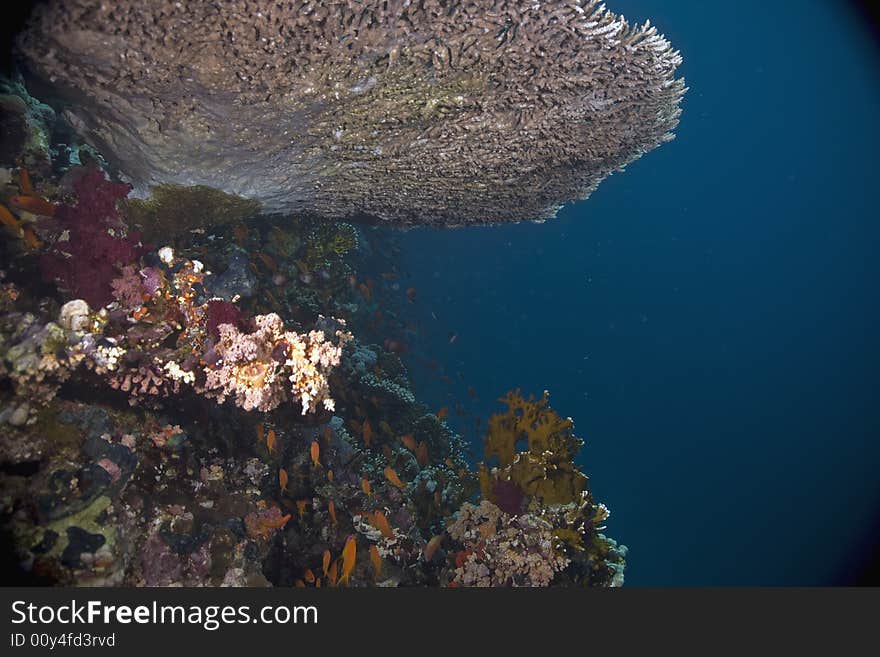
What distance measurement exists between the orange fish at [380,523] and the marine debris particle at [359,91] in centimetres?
425

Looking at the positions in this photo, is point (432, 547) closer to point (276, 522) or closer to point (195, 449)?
point (276, 522)

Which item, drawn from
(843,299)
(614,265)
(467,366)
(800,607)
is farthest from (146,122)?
(843,299)

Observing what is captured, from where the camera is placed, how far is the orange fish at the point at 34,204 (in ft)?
12.6

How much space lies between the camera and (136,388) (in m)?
3.85

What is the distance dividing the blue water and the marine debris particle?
2604 cm

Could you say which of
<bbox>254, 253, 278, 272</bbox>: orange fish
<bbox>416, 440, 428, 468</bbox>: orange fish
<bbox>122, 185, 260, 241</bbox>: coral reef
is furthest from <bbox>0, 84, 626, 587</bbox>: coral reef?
<bbox>416, 440, 428, 468</bbox>: orange fish

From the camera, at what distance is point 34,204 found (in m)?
3.87

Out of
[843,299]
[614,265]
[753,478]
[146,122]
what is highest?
[614,265]

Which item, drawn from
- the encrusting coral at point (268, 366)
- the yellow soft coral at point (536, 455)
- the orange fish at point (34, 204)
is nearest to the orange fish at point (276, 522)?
the encrusting coral at point (268, 366)

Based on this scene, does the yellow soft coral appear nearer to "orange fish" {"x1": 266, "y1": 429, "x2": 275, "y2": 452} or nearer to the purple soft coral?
"orange fish" {"x1": 266, "y1": 429, "x2": 275, "y2": 452}

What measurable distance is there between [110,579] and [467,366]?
44.3 metres

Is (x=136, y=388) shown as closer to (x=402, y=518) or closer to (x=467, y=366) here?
(x=402, y=518)

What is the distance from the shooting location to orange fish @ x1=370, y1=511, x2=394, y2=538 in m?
5.32

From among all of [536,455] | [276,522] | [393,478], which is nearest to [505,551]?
[536,455]
